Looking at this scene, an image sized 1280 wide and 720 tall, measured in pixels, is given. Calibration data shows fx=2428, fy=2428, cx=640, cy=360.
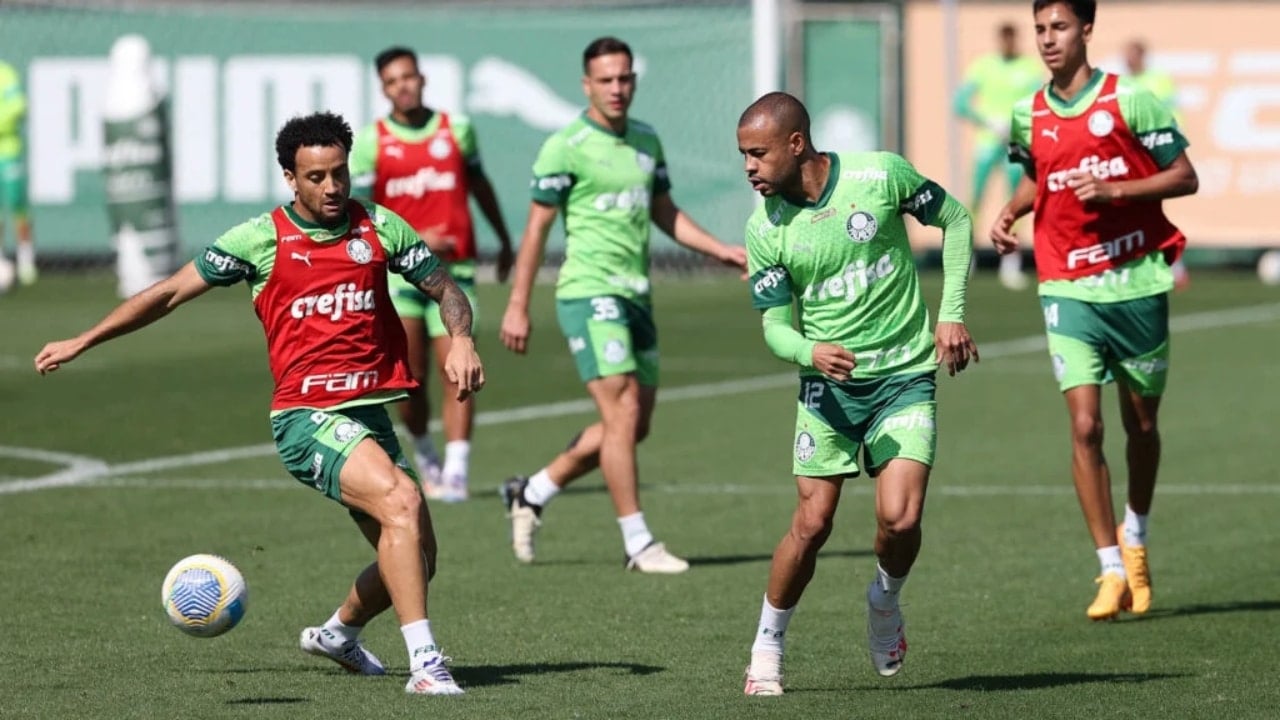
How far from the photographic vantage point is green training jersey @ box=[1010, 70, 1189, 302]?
33.1 ft

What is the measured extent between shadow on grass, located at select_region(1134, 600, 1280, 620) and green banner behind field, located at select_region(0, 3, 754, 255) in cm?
2064

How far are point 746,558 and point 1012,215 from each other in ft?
7.26

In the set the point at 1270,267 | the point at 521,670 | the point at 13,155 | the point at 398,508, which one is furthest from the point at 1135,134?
the point at 13,155

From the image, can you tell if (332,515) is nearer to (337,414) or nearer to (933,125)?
(337,414)

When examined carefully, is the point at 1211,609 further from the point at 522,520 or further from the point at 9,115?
the point at 9,115

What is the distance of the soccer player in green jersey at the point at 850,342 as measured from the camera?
8289mm

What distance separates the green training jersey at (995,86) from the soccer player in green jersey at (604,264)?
16.8m

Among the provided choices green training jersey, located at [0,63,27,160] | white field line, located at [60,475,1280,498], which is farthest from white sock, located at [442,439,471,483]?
green training jersey, located at [0,63,27,160]

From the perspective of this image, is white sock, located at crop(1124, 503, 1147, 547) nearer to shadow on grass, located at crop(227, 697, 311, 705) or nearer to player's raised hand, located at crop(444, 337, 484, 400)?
player's raised hand, located at crop(444, 337, 484, 400)

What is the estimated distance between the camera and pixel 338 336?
27.7 ft

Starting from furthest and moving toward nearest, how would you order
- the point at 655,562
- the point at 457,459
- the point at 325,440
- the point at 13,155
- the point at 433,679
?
the point at 13,155
the point at 457,459
the point at 655,562
the point at 325,440
the point at 433,679

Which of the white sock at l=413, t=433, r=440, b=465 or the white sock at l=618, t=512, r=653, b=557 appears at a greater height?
the white sock at l=413, t=433, r=440, b=465

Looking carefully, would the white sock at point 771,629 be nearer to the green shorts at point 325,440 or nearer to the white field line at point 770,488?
the green shorts at point 325,440

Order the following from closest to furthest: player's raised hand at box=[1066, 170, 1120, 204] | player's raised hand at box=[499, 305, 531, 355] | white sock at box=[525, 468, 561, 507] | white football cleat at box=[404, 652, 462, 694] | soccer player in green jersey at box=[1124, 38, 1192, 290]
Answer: white football cleat at box=[404, 652, 462, 694] < player's raised hand at box=[1066, 170, 1120, 204] < player's raised hand at box=[499, 305, 531, 355] < white sock at box=[525, 468, 561, 507] < soccer player in green jersey at box=[1124, 38, 1192, 290]
